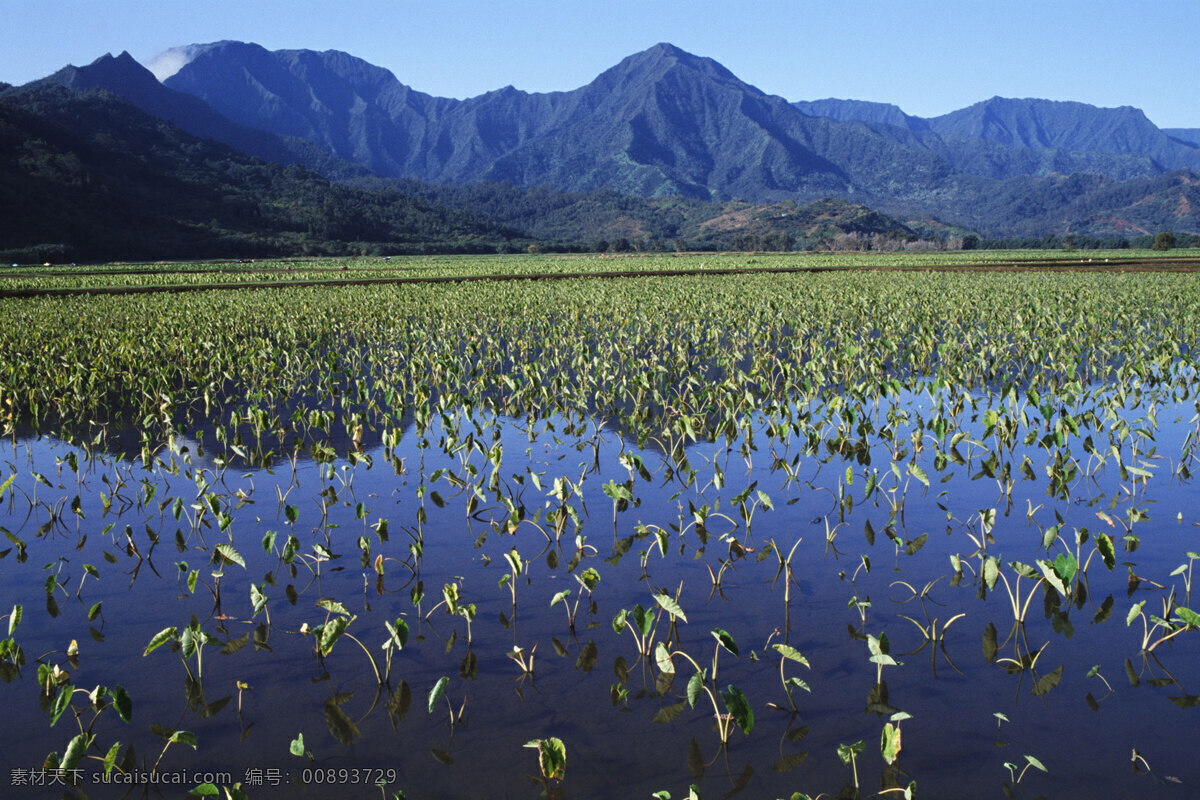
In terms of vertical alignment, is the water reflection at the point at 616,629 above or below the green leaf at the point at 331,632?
below

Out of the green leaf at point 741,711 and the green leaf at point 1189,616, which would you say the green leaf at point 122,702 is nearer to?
the green leaf at point 741,711

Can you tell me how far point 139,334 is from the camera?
58.6ft

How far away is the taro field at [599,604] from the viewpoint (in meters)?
3.44

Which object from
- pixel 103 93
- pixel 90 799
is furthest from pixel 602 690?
pixel 103 93

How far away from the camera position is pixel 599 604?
4.96 m

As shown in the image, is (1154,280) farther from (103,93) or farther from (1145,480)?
(103,93)

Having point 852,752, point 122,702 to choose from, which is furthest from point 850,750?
point 122,702

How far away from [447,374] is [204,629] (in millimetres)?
8223

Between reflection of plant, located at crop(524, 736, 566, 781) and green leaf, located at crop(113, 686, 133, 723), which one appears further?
green leaf, located at crop(113, 686, 133, 723)

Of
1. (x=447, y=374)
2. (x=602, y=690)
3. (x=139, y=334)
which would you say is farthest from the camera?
(x=139, y=334)

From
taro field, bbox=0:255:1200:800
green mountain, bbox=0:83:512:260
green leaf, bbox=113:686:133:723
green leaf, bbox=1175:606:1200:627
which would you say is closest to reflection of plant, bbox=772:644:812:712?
taro field, bbox=0:255:1200:800

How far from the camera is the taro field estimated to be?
344 centimetres

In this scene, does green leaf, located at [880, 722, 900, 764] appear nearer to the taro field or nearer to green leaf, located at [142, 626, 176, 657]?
the taro field

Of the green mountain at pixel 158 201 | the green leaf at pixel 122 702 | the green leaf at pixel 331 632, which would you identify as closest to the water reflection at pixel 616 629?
the green leaf at pixel 331 632
